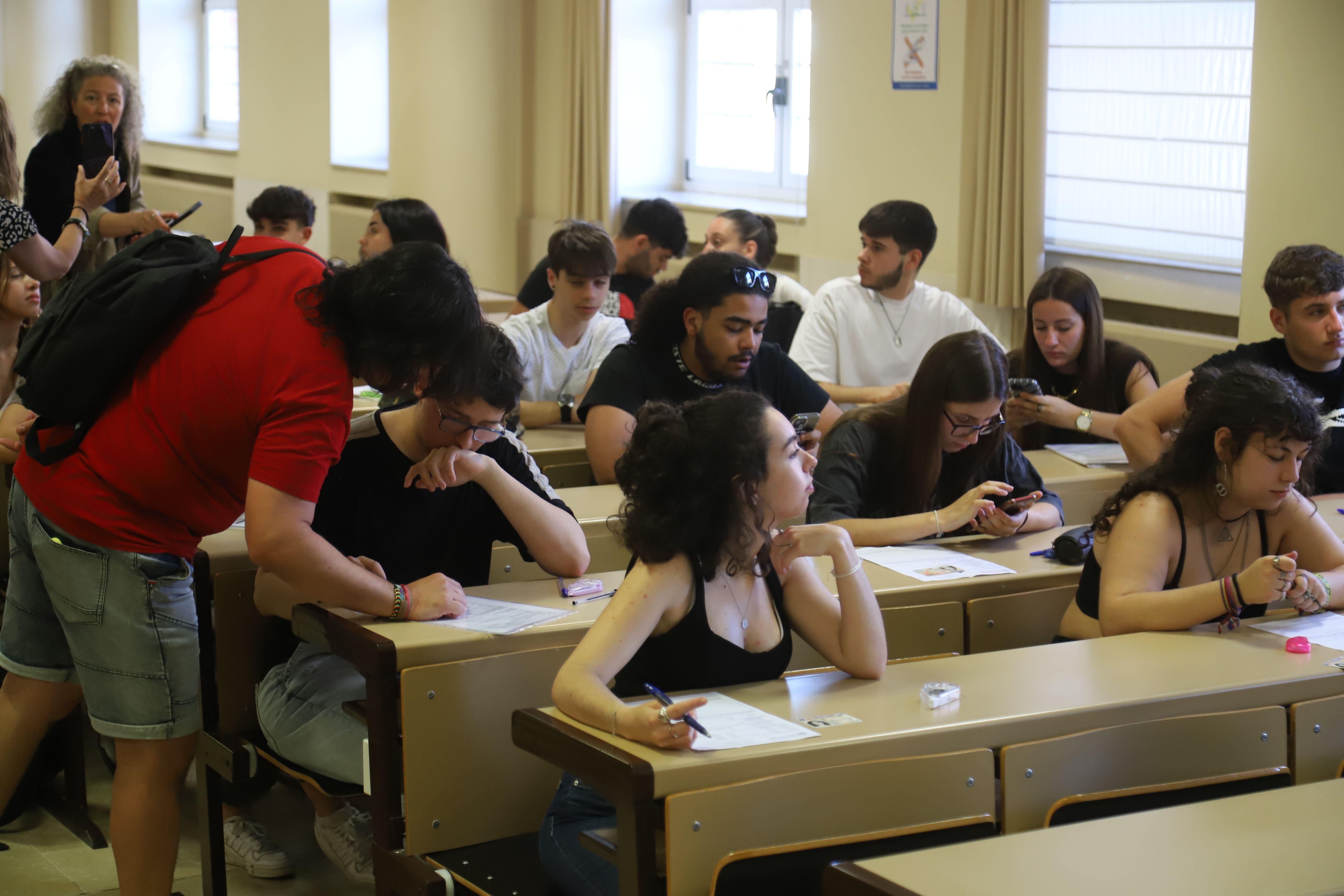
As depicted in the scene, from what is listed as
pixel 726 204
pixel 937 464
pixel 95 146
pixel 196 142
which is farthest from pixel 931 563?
pixel 196 142

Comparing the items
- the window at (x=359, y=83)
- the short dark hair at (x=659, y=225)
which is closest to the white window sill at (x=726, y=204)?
the short dark hair at (x=659, y=225)

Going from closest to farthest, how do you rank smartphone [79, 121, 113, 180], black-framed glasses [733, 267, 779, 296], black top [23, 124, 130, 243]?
1. black-framed glasses [733, 267, 779, 296]
2. smartphone [79, 121, 113, 180]
3. black top [23, 124, 130, 243]

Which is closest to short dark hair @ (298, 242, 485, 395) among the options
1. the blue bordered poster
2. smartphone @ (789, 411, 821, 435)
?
smartphone @ (789, 411, 821, 435)

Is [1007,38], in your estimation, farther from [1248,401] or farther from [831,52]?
[1248,401]

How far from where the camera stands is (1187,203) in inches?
190

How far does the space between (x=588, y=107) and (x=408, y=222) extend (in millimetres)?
2621

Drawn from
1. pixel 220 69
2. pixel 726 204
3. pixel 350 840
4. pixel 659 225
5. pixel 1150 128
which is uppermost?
pixel 220 69

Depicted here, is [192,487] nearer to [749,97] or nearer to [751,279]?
[751,279]

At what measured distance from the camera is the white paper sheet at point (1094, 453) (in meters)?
3.72

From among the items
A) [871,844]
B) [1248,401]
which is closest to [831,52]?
Result: [1248,401]

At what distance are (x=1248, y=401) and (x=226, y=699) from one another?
188 cm

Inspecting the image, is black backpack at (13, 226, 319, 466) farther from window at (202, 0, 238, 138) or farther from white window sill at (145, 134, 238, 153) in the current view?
window at (202, 0, 238, 138)

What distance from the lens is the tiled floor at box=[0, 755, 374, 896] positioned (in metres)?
2.73

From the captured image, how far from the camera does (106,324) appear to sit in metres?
1.98
